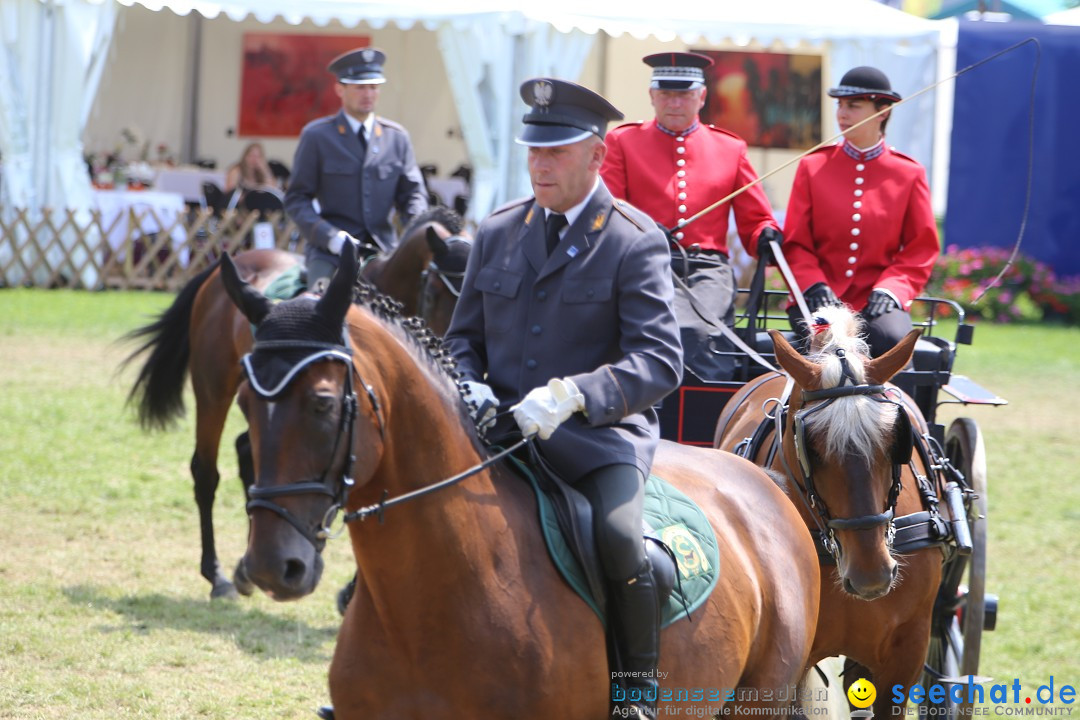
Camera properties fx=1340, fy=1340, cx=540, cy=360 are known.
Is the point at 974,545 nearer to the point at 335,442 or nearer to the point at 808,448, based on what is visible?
the point at 808,448

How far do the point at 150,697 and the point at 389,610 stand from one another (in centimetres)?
254

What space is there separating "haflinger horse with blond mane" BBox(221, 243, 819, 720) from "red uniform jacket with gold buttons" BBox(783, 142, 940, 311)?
111 inches

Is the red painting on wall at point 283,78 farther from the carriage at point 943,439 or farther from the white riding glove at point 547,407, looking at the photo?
the white riding glove at point 547,407

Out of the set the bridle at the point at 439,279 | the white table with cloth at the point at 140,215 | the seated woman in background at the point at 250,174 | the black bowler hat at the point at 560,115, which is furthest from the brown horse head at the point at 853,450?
the seated woman in background at the point at 250,174

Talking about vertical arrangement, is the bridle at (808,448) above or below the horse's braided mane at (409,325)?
below

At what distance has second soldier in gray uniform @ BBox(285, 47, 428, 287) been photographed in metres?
7.88

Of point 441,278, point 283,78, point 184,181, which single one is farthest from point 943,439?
point 283,78

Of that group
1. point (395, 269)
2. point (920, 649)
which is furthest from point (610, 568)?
point (395, 269)

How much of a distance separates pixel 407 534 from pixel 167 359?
4.75 m

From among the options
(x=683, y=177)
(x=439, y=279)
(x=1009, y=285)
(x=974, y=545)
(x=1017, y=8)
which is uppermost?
(x=1017, y=8)

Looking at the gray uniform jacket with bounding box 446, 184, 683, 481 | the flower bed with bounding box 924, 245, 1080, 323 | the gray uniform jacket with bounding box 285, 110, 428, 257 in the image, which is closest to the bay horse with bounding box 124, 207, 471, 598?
the gray uniform jacket with bounding box 285, 110, 428, 257

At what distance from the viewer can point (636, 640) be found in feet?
10.8

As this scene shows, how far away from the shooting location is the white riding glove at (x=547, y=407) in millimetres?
3123

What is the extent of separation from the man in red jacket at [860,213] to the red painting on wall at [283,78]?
19.1 metres
